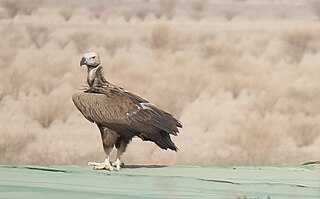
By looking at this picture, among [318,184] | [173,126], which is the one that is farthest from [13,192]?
[318,184]

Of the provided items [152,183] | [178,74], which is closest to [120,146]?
[152,183]

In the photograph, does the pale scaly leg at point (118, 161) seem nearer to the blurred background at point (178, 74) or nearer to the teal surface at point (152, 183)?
the teal surface at point (152, 183)

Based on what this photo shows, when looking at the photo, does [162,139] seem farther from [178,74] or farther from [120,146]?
[178,74]

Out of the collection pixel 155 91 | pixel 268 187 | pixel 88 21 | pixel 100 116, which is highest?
pixel 88 21

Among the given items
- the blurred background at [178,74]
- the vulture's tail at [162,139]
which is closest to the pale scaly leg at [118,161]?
the vulture's tail at [162,139]

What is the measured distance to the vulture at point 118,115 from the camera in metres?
2.14

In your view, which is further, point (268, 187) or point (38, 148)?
point (38, 148)

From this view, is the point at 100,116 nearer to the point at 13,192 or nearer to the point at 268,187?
the point at 13,192

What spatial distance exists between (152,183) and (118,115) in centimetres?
22

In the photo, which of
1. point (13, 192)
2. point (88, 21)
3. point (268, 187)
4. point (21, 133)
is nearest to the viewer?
point (13, 192)

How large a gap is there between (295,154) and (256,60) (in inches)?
15.1

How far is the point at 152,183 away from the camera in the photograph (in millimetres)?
2090

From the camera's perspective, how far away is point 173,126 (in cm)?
218

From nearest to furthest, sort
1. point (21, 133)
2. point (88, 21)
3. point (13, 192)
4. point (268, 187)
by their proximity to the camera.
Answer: point (13, 192)
point (268, 187)
point (21, 133)
point (88, 21)
